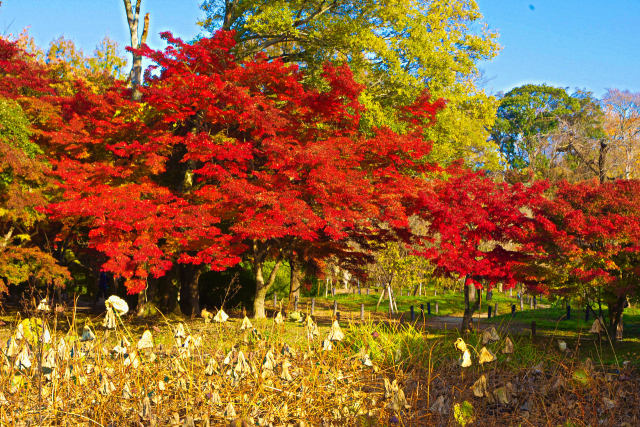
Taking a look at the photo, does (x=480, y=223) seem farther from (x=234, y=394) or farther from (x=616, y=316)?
(x=234, y=394)

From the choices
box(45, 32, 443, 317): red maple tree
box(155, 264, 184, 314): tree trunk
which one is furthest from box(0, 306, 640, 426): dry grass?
box(155, 264, 184, 314): tree trunk

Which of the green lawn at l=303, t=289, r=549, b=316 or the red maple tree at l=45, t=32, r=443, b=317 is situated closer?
the red maple tree at l=45, t=32, r=443, b=317

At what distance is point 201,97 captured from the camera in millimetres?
11844

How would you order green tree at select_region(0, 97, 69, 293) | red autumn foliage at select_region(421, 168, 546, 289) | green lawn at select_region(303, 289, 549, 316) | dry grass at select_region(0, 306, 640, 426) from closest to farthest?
dry grass at select_region(0, 306, 640, 426), red autumn foliage at select_region(421, 168, 546, 289), green tree at select_region(0, 97, 69, 293), green lawn at select_region(303, 289, 549, 316)

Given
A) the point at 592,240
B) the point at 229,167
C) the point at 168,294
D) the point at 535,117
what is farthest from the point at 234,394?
the point at 535,117

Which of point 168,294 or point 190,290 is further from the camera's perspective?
point 168,294

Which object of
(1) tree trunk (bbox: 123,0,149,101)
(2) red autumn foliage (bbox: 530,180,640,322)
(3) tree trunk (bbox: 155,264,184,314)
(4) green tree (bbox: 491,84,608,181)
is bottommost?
(3) tree trunk (bbox: 155,264,184,314)

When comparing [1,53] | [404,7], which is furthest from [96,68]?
[404,7]

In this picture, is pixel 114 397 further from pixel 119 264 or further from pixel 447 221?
pixel 447 221

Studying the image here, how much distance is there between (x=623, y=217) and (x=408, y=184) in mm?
4200

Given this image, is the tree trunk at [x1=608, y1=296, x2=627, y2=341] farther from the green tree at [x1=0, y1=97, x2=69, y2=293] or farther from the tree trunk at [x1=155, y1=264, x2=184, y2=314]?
the green tree at [x1=0, y1=97, x2=69, y2=293]

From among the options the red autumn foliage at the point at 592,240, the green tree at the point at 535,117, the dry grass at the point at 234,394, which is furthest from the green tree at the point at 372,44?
the green tree at the point at 535,117

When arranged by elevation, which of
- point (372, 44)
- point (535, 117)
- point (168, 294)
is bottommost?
point (168, 294)

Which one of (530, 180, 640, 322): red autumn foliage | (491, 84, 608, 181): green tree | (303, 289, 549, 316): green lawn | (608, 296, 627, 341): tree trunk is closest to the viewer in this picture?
(530, 180, 640, 322): red autumn foliage
